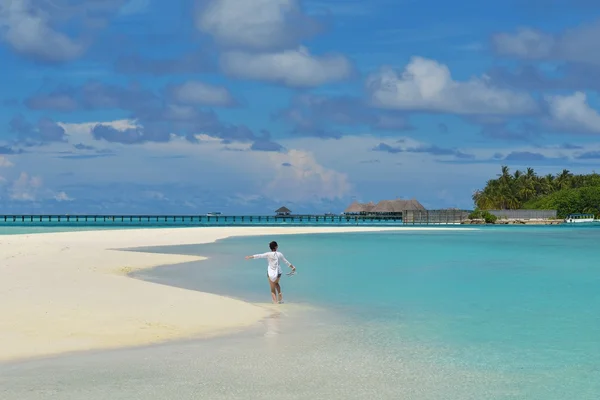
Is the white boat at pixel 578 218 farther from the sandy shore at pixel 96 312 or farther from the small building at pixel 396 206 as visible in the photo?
the sandy shore at pixel 96 312

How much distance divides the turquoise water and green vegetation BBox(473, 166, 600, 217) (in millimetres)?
95542

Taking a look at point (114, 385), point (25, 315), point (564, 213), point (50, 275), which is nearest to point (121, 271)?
point (50, 275)

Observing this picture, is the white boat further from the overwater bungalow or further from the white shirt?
the white shirt

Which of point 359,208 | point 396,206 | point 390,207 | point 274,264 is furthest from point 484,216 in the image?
point 274,264

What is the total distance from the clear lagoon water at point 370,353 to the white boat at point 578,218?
104732 millimetres

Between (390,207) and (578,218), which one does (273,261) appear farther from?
(390,207)

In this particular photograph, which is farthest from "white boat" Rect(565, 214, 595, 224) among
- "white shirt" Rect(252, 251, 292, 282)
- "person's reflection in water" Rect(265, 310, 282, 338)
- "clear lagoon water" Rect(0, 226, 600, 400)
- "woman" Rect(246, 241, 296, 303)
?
"person's reflection in water" Rect(265, 310, 282, 338)

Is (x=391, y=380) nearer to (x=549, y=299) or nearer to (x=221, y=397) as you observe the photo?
(x=221, y=397)

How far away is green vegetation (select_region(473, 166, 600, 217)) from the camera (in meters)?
126

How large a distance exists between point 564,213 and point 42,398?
410ft

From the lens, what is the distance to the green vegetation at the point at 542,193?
126 m

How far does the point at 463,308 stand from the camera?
18.2 meters

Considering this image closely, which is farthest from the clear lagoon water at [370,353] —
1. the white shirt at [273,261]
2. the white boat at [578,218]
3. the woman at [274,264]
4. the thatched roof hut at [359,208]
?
the thatched roof hut at [359,208]

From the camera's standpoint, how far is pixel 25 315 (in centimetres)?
1423
